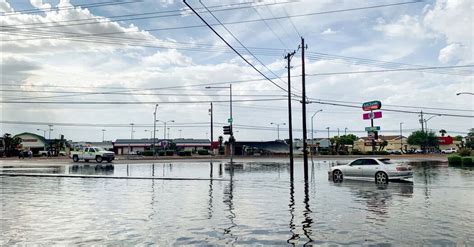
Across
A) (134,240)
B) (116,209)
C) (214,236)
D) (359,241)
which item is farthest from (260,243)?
(116,209)

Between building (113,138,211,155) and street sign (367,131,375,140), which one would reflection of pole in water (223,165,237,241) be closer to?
street sign (367,131,375,140)

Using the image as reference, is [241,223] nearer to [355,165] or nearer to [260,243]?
[260,243]

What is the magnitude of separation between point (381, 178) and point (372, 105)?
33.7m

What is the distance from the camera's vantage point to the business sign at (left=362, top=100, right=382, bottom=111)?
53.0 meters

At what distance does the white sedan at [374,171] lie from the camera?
22.0 meters

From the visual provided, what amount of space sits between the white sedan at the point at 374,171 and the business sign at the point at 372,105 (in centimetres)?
3097

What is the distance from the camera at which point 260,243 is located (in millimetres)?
8094

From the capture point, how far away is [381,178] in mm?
22172

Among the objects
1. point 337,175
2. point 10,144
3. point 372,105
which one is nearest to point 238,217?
point 337,175

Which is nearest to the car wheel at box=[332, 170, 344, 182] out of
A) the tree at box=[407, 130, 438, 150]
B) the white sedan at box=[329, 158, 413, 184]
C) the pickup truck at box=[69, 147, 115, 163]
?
the white sedan at box=[329, 158, 413, 184]

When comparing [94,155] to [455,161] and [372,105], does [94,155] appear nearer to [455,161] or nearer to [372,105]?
[372,105]

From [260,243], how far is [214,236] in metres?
1.14

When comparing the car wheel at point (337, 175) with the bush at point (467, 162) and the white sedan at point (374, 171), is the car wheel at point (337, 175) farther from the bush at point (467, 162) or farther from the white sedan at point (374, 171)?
the bush at point (467, 162)

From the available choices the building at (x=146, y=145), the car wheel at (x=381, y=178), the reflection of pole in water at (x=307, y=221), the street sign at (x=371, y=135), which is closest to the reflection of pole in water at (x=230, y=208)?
the reflection of pole in water at (x=307, y=221)
